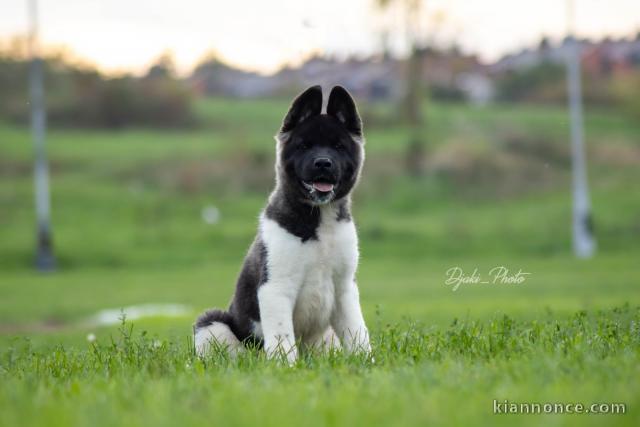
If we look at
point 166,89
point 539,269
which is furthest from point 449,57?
point 539,269

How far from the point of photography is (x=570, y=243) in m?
34.4

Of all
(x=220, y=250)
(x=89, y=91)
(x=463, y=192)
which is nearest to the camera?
(x=220, y=250)

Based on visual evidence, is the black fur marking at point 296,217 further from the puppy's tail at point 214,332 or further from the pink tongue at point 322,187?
the puppy's tail at point 214,332

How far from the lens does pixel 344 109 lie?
7664 millimetres

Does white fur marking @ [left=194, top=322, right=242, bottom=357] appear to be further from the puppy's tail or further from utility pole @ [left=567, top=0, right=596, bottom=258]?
utility pole @ [left=567, top=0, right=596, bottom=258]

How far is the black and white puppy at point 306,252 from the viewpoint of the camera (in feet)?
23.3

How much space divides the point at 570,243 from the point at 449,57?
2175 centimetres

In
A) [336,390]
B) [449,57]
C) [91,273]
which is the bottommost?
[91,273]

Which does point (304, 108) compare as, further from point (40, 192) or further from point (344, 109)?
point (40, 192)

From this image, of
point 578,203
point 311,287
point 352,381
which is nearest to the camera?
point 352,381

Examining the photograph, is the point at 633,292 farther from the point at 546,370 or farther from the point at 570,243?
the point at 546,370

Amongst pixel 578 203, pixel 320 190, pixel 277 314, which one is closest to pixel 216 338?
pixel 277 314

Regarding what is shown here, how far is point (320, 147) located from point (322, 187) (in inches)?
16.3

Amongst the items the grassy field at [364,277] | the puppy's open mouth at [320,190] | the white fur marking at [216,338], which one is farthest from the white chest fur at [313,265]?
the grassy field at [364,277]
